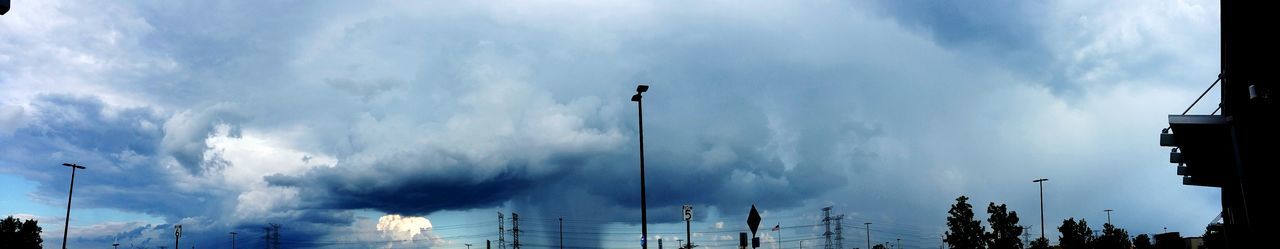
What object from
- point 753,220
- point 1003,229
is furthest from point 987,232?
point 753,220

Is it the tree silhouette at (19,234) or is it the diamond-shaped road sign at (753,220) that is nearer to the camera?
the diamond-shaped road sign at (753,220)

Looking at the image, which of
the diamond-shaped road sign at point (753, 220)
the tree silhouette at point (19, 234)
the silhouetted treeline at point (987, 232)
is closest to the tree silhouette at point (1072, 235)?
the silhouetted treeline at point (987, 232)

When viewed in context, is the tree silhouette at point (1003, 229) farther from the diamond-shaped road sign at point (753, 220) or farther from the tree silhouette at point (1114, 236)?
the diamond-shaped road sign at point (753, 220)

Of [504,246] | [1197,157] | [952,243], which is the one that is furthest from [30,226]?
[1197,157]

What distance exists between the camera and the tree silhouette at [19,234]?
73750mm

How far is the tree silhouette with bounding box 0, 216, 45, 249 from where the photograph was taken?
73750 mm

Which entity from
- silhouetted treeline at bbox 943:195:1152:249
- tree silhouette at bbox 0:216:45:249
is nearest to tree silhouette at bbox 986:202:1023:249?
silhouetted treeline at bbox 943:195:1152:249

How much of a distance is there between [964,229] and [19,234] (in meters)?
82.8

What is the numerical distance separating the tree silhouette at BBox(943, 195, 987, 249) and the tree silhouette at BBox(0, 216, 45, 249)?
80669 millimetres

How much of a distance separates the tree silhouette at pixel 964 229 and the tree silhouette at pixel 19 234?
80.7 m

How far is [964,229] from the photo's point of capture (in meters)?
76.2

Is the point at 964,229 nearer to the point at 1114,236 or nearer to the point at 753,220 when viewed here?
the point at 1114,236

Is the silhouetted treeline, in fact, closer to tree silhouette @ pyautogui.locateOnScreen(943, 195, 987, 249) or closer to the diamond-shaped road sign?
tree silhouette @ pyautogui.locateOnScreen(943, 195, 987, 249)

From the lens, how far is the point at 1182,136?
75.5 ft
